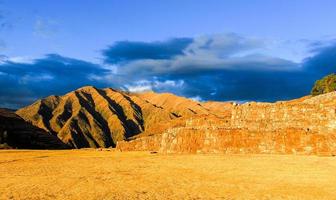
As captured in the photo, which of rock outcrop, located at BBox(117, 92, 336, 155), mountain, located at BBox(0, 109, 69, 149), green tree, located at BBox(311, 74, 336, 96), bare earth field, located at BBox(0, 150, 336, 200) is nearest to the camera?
bare earth field, located at BBox(0, 150, 336, 200)

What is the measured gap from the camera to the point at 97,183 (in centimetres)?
2373

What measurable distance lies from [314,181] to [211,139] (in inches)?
829

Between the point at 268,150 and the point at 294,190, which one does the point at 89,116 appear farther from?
the point at 294,190

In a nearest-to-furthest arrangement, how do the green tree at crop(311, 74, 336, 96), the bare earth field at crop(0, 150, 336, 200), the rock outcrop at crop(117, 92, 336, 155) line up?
the bare earth field at crop(0, 150, 336, 200)
the rock outcrop at crop(117, 92, 336, 155)
the green tree at crop(311, 74, 336, 96)

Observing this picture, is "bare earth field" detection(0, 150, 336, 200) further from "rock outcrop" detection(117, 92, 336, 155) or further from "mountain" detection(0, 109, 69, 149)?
"mountain" detection(0, 109, 69, 149)

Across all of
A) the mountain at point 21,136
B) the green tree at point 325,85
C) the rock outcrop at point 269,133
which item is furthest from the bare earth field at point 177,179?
the green tree at point 325,85

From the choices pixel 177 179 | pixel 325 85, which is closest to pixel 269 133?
pixel 177 179

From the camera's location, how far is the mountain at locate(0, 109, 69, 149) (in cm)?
7246

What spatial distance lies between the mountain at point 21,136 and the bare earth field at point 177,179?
4016cm

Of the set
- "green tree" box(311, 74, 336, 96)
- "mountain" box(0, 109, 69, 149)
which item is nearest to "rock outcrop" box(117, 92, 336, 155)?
"mountain" box(0, 109, 69, 149)

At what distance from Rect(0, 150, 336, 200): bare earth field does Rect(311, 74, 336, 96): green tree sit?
53.1 metres

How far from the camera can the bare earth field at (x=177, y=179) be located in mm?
20578

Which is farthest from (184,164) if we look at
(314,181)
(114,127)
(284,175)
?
(114,127)

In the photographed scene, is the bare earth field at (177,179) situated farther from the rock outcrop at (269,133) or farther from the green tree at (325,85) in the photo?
the green tree at (325,85)
